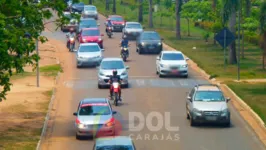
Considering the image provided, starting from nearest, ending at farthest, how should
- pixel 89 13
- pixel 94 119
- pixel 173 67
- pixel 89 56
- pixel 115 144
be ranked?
pixel 115 144
pixel 94 119
pixel 173 67
pixel 89 56
pixel 89 13

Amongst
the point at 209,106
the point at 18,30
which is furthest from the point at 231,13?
the point at 18,30

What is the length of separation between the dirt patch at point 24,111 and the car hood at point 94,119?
191 centimetres

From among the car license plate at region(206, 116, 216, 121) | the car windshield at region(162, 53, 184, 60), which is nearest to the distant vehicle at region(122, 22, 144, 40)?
the car windshield at region(162, 53, 184, 60)

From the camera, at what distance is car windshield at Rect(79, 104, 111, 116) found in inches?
1113

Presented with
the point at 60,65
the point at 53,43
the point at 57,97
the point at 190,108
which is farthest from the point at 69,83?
the point at 53,43

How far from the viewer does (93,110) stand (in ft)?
93.4

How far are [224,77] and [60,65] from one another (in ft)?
42.4

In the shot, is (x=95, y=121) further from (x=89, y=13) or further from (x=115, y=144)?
(x=89, y=13)

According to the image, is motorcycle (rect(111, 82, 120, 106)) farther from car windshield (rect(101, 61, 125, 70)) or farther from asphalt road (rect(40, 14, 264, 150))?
car windshield (rect(101, 61, 125, 70))

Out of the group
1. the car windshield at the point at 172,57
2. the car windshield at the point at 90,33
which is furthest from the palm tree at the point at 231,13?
the car windshield at the point at 90,33

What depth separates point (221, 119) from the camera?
2964 cm

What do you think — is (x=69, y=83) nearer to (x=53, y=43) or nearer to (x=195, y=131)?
(x=195, y=131)

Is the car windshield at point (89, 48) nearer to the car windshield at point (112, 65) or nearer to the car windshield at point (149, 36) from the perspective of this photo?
the car windshield at point (149, 36)

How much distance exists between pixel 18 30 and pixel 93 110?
4.09 metres
